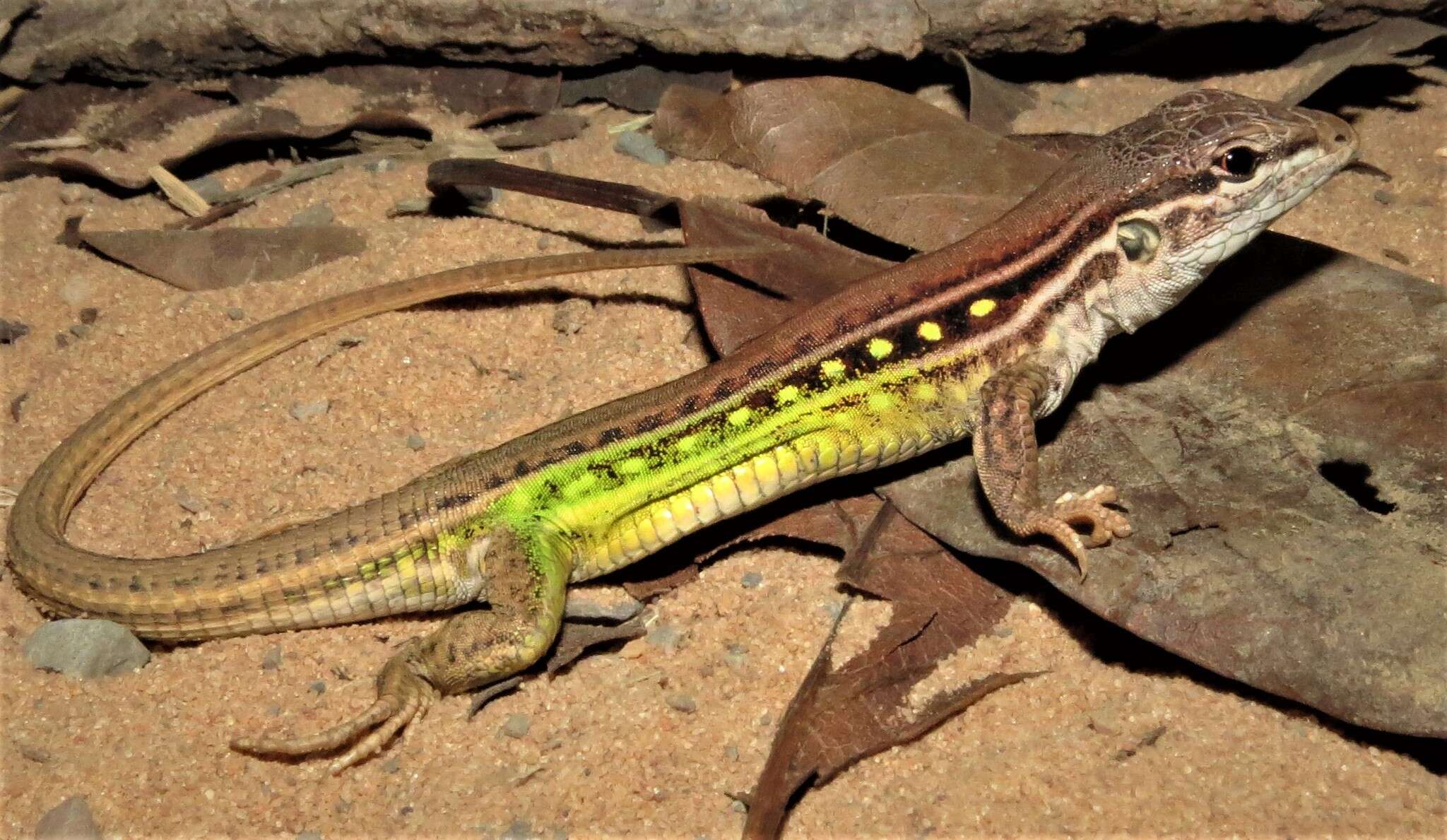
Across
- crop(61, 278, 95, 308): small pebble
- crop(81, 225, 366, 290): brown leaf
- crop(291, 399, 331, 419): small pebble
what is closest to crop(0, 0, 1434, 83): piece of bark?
crop(81, 225, 366, 290): brown leaf

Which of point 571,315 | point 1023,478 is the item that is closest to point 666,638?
point 1023,478

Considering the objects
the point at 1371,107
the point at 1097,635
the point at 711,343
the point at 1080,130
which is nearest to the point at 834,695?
the point at 1097,635

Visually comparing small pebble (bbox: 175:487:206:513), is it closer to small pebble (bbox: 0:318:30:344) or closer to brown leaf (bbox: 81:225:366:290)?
brown leaf (bbox: 81:225:366:290)

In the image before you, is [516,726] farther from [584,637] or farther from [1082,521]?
[1082,521]

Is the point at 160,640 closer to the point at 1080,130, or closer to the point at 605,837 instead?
the point at 605,837

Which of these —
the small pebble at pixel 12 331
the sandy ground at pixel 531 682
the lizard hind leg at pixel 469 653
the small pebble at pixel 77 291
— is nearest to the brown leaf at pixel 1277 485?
the sandy ground at pixel 531 682

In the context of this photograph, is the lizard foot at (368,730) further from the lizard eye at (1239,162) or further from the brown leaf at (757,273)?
the lizard eye at (1239,162)
